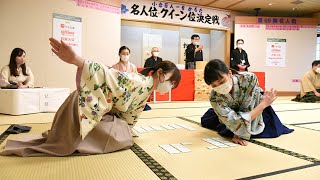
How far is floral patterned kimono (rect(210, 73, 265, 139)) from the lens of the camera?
228cm

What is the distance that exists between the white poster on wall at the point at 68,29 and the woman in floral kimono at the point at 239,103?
4.28m

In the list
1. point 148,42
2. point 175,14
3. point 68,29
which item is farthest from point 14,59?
point 148,42

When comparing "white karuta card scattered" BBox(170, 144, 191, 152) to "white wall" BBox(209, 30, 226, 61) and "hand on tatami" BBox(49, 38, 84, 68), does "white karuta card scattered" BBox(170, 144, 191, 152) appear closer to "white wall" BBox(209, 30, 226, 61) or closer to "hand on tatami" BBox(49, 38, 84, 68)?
"hand on tatami" BBox(49, 38, 84, 68)

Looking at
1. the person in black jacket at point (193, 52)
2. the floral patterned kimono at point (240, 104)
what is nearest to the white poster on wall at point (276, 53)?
the person in black jacket at point (193, 52)

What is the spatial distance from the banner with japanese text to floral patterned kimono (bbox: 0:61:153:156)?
18.0 feet

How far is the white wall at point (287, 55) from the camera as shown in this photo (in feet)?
28.6

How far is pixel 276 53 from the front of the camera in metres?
8.83

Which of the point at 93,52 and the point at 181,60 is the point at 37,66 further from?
the point at 181,60

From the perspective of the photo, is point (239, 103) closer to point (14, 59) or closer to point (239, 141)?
point (239, 141)

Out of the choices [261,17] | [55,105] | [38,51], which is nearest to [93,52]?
[38,51]

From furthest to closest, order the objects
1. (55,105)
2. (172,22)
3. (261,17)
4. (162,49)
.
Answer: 1. (162,49)
2. (261,17)
3. (172,22)
4. (55,105)

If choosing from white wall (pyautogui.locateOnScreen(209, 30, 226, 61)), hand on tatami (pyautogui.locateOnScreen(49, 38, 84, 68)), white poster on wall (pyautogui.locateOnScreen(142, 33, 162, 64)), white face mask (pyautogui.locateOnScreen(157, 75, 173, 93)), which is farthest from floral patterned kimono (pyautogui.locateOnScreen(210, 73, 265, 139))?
white poster on wall (pyautogui.locateOnScreen(142, 33, 162, 64))

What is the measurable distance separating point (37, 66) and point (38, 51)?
309mm

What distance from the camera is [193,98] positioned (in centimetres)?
674
